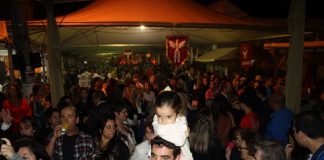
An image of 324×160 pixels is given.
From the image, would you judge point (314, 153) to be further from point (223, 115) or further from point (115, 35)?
point (115, 35)

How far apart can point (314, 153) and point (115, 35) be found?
857 cm

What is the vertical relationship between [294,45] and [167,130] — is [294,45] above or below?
above

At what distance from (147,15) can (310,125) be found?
497 centimetres

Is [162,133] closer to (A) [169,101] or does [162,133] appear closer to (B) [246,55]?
(A) [169,101]

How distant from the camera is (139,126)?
6508 millimetres

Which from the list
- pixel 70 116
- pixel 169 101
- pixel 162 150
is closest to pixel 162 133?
pixel 169 101

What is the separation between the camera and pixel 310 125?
3.33 m

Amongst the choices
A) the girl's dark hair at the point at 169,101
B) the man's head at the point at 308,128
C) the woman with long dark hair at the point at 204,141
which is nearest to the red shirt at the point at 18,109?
the woman with long dark hair at the point at 204,141

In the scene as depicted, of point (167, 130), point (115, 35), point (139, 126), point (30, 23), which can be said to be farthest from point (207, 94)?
point (167, 130)

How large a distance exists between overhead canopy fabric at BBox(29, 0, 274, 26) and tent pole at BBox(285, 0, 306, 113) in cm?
187

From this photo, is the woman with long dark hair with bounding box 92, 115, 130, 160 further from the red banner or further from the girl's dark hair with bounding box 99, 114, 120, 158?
the red banner

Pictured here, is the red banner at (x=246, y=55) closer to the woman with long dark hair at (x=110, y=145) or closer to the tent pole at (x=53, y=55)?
the tent pole at (x=53, y=55)

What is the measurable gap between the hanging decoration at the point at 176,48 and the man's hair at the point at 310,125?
6.12 metres

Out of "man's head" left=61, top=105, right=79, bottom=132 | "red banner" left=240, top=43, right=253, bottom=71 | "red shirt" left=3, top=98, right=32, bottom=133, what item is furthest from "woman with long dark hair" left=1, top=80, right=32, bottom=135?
"red banner" left=240, top=43, right=253, bottom=71
